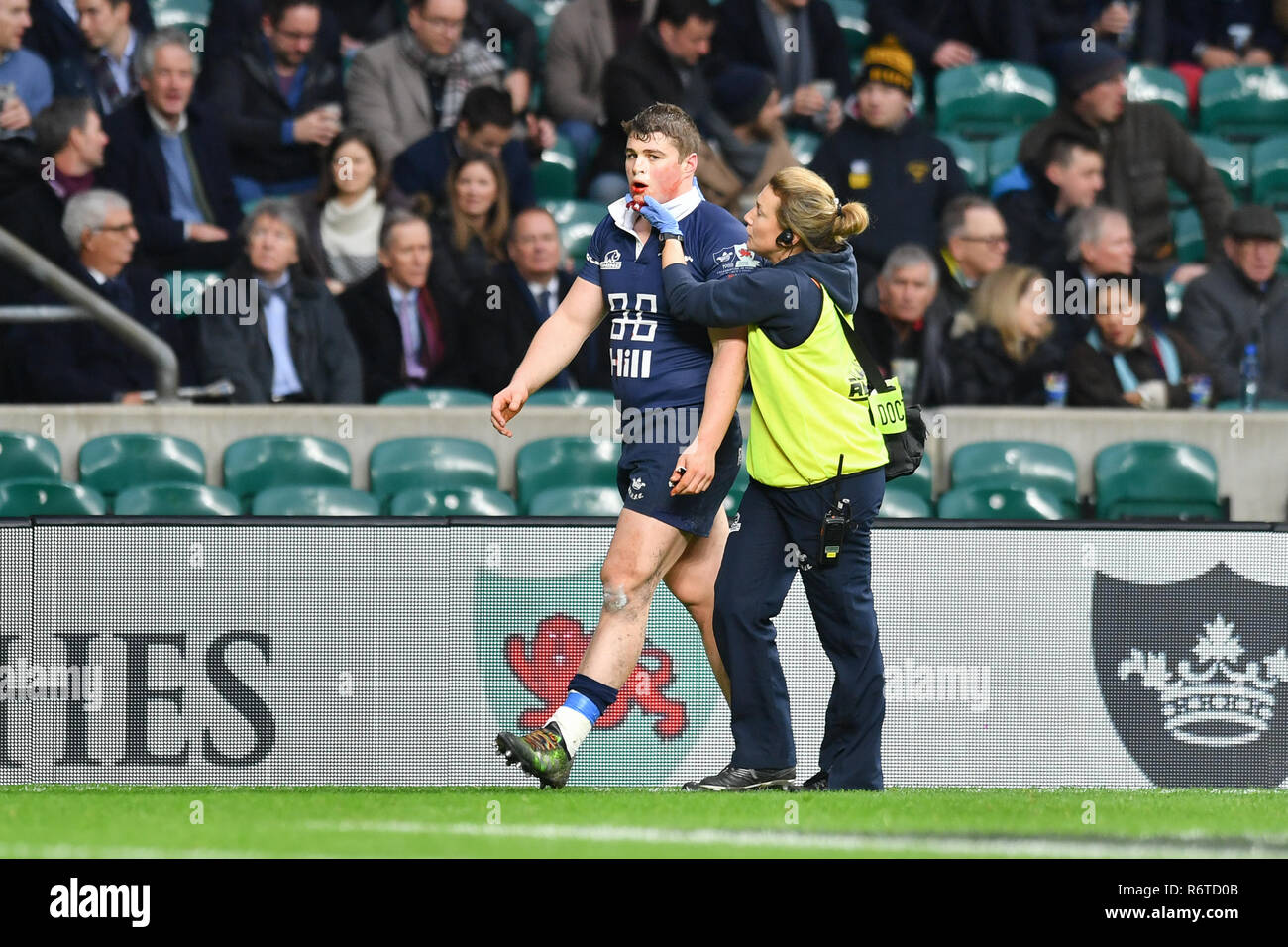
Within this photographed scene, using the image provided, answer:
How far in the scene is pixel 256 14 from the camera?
11773 millimetres

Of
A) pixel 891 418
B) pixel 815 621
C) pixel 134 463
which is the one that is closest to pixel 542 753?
pixel 815 621

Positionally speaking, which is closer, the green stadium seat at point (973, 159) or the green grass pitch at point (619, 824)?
the green grass pitch at point (619, 824)

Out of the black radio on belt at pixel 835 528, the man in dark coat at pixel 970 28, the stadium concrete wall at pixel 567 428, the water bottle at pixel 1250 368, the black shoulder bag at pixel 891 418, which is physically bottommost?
the black radio on belt at pixel 835 528

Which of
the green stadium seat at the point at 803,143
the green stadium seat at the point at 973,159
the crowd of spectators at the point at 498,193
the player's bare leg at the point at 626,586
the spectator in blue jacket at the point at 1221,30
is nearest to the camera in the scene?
the player's bare leg at the point at 626,586

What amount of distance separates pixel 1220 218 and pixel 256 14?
588 cm

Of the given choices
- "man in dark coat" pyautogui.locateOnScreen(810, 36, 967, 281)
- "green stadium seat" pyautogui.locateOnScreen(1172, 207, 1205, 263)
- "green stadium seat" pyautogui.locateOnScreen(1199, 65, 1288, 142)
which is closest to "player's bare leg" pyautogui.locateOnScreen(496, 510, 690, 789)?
"man in dark coat" pyautogui.locateOnScreen(810, 36, 967, 281)

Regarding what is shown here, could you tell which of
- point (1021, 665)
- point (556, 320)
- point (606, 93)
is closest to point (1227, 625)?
point (1021, 665)

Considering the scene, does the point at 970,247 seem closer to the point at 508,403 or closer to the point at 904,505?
the point at 904,505

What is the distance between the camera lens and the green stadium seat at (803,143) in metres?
12.0

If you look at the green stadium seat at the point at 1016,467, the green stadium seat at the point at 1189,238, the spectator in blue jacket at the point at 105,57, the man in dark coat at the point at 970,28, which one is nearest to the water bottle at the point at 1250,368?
the green stadium seat at the point at 1189,238

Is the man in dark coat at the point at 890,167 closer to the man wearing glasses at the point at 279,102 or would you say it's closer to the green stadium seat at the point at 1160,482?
the green stadium seat at the point at 1160,482

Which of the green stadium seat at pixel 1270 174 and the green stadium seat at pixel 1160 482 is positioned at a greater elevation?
the green stadium seat at pixel 1270 174

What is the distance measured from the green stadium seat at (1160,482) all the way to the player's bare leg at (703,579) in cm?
411

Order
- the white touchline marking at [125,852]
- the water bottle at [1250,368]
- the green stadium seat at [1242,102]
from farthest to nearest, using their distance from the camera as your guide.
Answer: the green stadium seat at [1242,102]
the water bottle at [1250,368]
the white touchline marking at [125,852]
